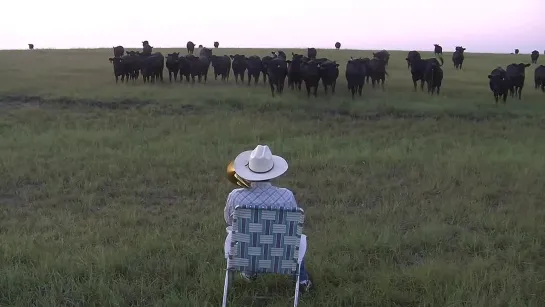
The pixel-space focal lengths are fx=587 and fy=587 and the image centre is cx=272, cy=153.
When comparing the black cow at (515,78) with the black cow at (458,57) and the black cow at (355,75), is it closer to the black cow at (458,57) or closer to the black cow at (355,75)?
the black cow at (355,75)

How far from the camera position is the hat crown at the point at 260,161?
4547 mm

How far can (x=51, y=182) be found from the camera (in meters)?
9.28

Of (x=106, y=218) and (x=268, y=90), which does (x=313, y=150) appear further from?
(x=268, y=90)

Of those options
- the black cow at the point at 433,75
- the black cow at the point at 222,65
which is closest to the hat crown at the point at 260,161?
the black cow at the point at 433,75

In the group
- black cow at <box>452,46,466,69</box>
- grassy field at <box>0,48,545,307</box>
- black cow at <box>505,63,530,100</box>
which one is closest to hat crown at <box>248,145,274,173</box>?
grassy field at <box>0,48,545,307</box>

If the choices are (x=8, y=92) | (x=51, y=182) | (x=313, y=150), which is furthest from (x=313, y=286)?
(x=8, y=92)

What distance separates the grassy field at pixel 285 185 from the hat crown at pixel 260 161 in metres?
1.17

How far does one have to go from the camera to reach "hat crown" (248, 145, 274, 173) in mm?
4547

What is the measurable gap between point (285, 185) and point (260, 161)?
4.90 metres

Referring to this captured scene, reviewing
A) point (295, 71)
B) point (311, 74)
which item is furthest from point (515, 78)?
point (295, 71)

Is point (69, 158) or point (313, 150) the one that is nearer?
point (69, 158)

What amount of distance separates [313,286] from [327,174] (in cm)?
478

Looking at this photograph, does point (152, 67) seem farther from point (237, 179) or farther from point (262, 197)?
point (262, 197)

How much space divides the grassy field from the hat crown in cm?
117
